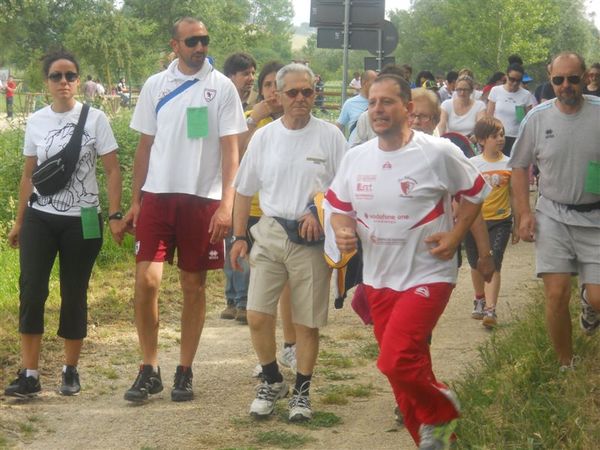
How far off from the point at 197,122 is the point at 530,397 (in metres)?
2.52

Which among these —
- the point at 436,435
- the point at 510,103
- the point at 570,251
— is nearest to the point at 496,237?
the point at 570,251

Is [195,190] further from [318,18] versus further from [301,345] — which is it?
[318,18]

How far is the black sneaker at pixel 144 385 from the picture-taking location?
733cm

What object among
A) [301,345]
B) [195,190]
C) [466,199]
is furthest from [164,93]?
[466,199]

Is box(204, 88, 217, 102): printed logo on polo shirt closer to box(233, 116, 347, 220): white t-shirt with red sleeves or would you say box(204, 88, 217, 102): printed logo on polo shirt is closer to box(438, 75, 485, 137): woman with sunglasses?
box(233, 116, 347, 220): white t-shirt with red sleeves

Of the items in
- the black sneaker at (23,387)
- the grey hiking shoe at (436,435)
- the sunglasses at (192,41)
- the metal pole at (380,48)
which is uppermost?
the metal pole at (380,48)

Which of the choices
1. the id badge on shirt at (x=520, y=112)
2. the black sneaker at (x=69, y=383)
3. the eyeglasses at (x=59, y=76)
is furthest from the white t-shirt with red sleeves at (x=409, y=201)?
the id badge on shirt at (x=520, y=112)

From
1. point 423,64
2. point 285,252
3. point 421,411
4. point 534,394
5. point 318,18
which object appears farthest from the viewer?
point 423,64

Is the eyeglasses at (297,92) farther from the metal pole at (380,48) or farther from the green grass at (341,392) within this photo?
the metal pole at (380,48)

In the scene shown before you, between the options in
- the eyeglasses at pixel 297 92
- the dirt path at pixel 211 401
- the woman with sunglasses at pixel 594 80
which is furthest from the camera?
the woman with sunglasses at pixel 594 80

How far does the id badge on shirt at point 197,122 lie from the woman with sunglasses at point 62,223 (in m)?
0.60

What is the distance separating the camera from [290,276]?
7.08 m

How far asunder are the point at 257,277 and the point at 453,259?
1513 mm

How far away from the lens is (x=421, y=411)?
584 centimetres
